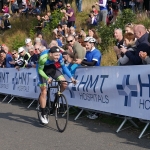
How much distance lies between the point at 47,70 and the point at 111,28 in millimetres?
8496

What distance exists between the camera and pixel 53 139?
8.72 meters

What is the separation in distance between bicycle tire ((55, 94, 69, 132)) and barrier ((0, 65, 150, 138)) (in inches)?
32.0

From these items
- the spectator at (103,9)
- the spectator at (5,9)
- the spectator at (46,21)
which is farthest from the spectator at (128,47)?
the spectator at (5,9)

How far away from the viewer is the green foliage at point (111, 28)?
1767 centimetres

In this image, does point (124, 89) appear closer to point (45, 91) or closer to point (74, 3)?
point (45, 91)

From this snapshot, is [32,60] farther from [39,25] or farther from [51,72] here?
[39,25]

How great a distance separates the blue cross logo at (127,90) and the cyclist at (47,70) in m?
1.16

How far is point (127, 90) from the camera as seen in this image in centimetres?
879

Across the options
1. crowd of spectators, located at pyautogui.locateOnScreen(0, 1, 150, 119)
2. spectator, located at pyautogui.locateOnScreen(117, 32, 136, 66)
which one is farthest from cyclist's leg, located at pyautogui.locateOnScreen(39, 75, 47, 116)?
spectator, located at pyautogui.locateOnScreen(117, 32, 136, 66)

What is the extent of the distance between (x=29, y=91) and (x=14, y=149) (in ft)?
17.5

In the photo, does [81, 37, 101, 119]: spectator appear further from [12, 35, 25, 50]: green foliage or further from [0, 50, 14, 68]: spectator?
[12, 35, 25, 50]: green foliage

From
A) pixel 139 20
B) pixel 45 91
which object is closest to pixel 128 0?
pixel 139 20

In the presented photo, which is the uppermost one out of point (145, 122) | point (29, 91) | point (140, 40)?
point (140, 40)

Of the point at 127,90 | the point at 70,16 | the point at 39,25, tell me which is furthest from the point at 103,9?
the point at 127,90
